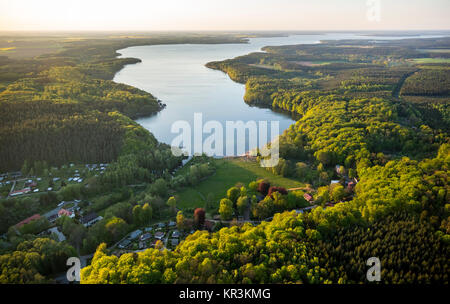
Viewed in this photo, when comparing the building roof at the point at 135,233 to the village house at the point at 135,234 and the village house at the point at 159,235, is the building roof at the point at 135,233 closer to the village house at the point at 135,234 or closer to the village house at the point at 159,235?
the village house at the point at 135,234

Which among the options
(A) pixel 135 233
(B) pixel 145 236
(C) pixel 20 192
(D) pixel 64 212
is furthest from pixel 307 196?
(C) pixel 20 192

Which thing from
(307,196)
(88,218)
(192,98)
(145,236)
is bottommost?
(145,236)

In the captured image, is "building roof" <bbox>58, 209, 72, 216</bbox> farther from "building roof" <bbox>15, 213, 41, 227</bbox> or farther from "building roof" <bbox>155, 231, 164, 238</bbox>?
"building roof" <bbox>155, 231, 164, 238</bbox>

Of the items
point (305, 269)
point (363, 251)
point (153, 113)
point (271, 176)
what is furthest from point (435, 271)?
point (153, 113)

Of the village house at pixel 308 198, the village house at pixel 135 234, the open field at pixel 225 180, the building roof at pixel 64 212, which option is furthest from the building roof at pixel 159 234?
the village house at pixel 308 198

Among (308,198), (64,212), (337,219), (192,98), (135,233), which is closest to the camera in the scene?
(337,219)

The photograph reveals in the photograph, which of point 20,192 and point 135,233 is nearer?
point 135,233

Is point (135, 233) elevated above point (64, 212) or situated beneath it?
situated beneath

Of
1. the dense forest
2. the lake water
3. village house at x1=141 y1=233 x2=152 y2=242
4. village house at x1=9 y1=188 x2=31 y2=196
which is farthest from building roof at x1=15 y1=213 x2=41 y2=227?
the lake water

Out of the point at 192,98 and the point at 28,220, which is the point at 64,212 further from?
the point at 192,98

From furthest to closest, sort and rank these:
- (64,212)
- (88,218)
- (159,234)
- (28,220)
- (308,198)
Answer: (308,198), (64,212), (88,218), (28,220), (159,234)
